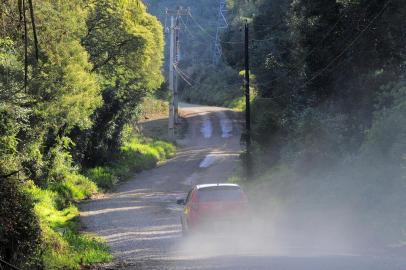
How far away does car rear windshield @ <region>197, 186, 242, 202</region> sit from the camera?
1612cm

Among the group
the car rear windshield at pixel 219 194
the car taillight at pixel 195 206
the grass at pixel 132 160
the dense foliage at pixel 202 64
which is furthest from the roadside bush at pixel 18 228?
the dense foliage at pixel 202 64

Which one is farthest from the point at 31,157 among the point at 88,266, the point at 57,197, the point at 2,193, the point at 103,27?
the point at 2,193

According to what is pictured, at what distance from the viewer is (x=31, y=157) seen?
2909cm

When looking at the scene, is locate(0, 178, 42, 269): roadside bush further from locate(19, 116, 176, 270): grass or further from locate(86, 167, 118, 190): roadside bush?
locate(86, 167, 118, 190): roadside bush

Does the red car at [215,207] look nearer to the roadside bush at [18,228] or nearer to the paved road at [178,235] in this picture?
the paved road at [178,235]

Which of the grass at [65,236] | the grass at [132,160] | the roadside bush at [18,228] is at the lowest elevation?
the grass at [132,160]

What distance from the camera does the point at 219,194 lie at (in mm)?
16219

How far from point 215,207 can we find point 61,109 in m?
14.4

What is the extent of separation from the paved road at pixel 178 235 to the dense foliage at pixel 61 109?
1268 mm

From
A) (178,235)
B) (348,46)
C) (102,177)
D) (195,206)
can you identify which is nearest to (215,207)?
(195,206)

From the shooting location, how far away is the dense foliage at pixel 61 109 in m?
11.4

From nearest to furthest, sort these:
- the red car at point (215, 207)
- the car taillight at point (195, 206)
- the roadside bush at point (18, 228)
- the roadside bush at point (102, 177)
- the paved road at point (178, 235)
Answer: the roadside bush at point (18, 228) → the paved road at point (178, 235) → the red car at point (215, 207) → the car taillight at point (195, 206) → the roadside bush at point (102, 177)

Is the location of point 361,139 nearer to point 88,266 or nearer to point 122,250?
point 122,250

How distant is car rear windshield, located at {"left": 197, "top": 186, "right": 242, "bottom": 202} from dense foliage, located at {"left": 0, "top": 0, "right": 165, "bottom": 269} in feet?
9.43
